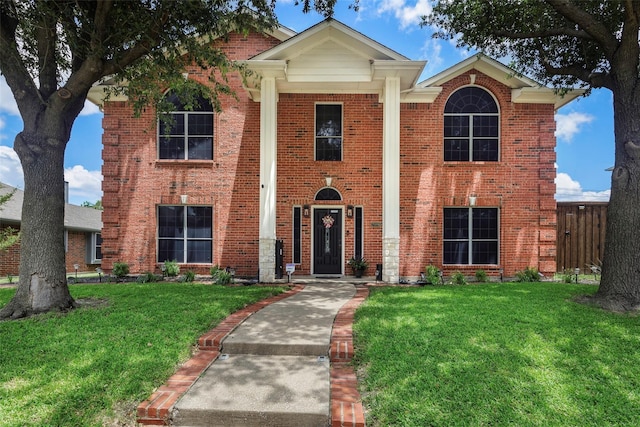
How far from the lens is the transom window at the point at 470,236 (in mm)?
10805

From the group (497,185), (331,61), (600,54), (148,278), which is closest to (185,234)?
(148,278)

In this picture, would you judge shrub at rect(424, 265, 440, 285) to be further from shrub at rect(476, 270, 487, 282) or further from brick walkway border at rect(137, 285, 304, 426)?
brick walkway border at rect(137, 285, 304, 426)

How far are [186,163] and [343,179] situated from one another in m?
5.00

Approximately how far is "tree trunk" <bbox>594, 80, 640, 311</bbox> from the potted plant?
550 cm

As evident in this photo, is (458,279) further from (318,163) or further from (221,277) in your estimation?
(221,277)

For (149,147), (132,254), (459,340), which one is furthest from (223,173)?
(459,340)

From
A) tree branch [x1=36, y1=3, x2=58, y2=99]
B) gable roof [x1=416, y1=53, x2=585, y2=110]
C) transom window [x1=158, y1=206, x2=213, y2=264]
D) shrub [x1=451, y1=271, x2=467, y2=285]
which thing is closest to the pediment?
gable roof [x1=416, y1=53, x2=585, y2=110]

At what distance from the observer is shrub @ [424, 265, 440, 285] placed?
9.44 meters

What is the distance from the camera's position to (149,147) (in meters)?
10.8

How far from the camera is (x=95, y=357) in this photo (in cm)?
392

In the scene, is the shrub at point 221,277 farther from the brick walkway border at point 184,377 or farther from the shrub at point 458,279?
the shrub at point 458,279

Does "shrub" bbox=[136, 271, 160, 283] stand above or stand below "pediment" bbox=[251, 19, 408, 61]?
below

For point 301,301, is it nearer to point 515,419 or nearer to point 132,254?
point 515,419

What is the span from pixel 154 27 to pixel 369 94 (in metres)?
6.41
